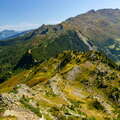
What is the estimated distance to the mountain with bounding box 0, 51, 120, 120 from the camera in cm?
5672

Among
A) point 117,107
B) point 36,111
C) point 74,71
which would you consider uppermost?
point 36,111

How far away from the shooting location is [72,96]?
106875mm

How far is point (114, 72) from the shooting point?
146 meters

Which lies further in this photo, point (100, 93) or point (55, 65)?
point (55, 65)

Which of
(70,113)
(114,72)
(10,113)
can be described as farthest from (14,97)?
(114,72)

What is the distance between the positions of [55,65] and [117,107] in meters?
90.6

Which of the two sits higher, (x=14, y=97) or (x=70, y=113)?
(x=14, y=97)

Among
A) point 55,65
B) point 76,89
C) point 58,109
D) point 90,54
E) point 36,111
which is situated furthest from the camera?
point 55,65

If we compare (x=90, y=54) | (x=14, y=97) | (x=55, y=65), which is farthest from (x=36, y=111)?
(x=55, y=65)

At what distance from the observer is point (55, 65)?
197125mm

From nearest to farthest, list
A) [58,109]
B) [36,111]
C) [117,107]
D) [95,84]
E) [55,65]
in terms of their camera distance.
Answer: [36,111]
[58,109]
[117,107]
[95,84]
[55,65]

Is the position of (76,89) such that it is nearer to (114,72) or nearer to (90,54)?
(114,72)

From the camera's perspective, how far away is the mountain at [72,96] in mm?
56719

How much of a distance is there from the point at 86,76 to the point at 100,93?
17.1m
